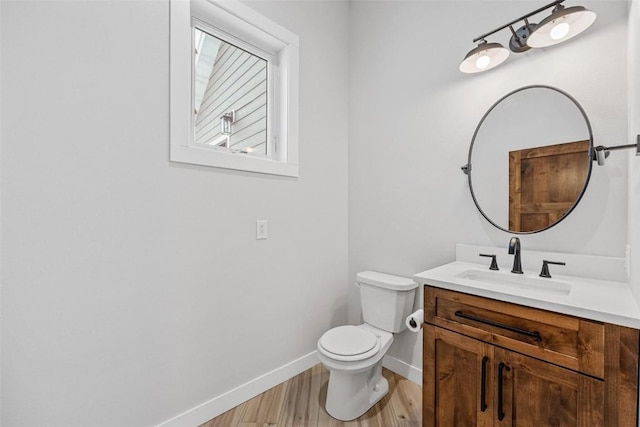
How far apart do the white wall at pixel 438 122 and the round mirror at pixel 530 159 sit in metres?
0.05

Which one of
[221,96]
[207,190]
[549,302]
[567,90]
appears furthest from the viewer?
[221,96]

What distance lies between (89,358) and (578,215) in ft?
7.50

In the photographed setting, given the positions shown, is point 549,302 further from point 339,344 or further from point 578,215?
point 339,344

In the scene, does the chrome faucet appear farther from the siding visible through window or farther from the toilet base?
the siding visible through window

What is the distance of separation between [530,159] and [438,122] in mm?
560

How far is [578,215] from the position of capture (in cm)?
129

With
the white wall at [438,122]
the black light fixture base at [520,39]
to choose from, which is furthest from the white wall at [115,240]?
the black light fixture base at [520,39]

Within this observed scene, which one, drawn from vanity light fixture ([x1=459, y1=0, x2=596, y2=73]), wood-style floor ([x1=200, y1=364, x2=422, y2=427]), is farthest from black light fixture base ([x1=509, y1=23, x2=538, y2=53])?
wood-style floor ([x1=200, y1=364, x2=422, y2=427])

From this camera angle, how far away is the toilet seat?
148cm

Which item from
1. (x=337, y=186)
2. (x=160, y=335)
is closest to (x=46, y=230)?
(x=160, y=335)

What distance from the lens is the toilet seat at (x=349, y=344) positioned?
1482mm

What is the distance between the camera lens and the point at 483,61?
1469mm

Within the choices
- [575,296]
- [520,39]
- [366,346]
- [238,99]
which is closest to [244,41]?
[238,99]

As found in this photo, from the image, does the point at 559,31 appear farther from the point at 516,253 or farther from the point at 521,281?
the point at 521,281
